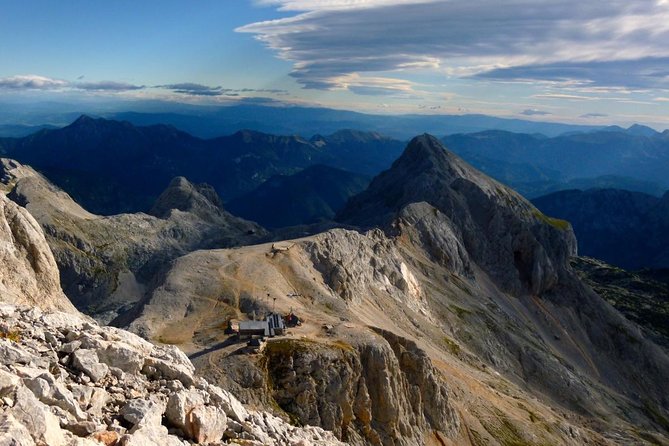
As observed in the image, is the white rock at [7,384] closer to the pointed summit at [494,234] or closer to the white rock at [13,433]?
the white rock at [13,433]

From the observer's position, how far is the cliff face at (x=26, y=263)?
49938 millimetres

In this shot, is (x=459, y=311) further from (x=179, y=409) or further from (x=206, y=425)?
(x=179, y=409)

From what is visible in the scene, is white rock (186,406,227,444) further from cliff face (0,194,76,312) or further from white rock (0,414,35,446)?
cliff face (0,194,76,312)

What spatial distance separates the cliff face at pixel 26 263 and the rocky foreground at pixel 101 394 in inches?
951

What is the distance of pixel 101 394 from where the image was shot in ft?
76.5

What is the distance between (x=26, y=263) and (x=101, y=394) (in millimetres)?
35453

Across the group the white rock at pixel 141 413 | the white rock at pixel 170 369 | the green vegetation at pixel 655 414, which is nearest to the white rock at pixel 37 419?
the white rock at pixel 141 413

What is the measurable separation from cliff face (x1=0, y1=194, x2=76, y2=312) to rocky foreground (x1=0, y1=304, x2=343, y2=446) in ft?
79.2

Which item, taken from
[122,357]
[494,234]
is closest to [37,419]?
[122,357]

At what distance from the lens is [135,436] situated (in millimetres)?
20625

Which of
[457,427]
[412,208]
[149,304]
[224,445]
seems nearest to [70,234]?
[412,208]

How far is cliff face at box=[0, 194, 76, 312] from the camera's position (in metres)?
49.9

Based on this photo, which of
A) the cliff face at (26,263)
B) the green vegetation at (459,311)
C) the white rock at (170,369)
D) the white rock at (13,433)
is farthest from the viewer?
the green vegetation at (459,311)

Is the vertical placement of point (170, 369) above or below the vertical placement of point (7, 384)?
below
